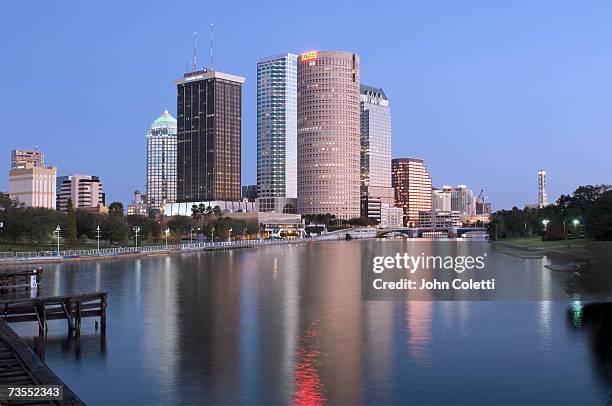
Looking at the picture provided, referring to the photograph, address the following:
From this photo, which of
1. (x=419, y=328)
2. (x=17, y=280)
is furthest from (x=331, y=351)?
(x=17, y=280)

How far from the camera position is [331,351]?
1430 inches

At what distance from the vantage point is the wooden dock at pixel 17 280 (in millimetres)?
58706

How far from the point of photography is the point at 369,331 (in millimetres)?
43031

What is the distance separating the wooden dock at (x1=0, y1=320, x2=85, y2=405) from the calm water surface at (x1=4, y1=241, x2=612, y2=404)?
3.07 metres

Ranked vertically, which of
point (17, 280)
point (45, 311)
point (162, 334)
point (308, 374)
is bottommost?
point (308, 374)

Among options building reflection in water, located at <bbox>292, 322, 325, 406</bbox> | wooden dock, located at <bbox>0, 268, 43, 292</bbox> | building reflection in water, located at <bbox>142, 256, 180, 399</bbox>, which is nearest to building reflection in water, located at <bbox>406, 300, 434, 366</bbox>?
building reflection in water, located at <bbox>292, 322, 325, 406</bbox>

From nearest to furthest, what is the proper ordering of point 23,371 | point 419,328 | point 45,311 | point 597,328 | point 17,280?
point 23,371, point 45,311, point 597,328, point 419,328, point 17,280

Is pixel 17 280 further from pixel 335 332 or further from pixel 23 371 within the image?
pixel 23 371

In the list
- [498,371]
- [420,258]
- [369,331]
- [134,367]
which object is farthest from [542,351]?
[420,258]

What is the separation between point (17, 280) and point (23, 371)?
45001 millimetres

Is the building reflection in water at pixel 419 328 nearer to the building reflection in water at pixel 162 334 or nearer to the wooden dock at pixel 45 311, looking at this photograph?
the building reflection in water at pixel 162 334

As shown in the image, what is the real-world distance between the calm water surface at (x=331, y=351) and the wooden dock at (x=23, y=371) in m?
3.07

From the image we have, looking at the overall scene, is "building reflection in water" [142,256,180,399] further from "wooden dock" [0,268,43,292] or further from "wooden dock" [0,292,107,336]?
"wooden dock" [0,268,43,292]

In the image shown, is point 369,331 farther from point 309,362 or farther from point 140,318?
point 140,318
